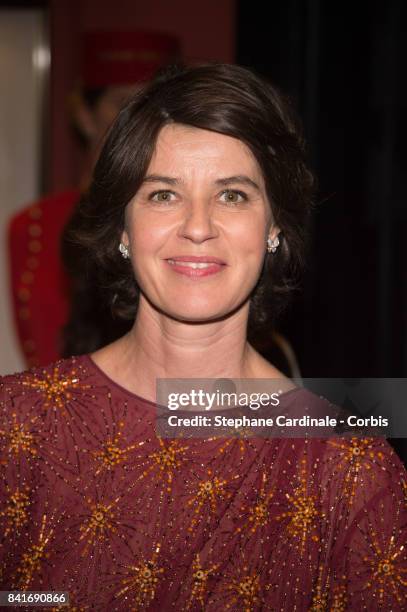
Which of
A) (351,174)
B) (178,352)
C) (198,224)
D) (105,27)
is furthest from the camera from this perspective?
(105,27)

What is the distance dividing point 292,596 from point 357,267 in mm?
1123

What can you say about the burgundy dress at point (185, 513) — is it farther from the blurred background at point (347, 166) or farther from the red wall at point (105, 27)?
the red wall at point (105, 27)

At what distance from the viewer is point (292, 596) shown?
47.9 inches

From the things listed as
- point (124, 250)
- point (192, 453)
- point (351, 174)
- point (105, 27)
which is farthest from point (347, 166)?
point (192, 453)

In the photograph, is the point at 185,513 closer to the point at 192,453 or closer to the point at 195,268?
the point at 192,453

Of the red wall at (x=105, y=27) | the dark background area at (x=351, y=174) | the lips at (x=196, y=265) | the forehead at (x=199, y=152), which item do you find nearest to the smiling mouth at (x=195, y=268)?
the lips at (x=196, y=265)

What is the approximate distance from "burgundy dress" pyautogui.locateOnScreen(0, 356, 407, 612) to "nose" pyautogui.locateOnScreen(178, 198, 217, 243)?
231 mm

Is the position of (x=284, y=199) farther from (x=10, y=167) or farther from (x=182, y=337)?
(x=10, y=167)

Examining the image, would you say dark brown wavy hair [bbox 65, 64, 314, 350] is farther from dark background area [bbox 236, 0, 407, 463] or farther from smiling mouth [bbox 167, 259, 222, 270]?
dark background area [bbox 236, 0, 407, 463]

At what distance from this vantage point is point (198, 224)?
1.20 meters

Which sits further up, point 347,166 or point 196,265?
point 347,166

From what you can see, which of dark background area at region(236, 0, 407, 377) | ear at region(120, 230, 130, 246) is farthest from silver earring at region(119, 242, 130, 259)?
dark background area at region(236, 0, 407, 377)

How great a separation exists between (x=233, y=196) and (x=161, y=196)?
0.27 feet

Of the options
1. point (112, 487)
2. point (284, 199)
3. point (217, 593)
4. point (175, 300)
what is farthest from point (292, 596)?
point (284, 199)
